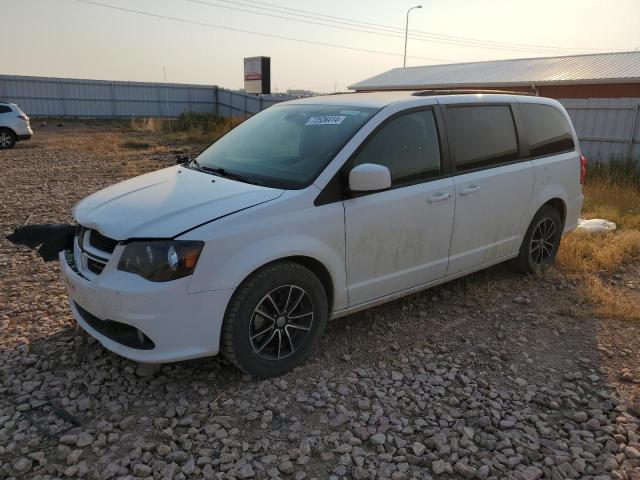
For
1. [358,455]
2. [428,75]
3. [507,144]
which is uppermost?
[428,75]

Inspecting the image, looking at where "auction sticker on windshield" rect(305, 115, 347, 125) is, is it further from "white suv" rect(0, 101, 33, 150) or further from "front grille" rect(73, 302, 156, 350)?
"white suv" rect(0, 101, 33, 150)

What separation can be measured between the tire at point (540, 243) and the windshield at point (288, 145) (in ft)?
7.43

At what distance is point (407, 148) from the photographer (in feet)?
12.9

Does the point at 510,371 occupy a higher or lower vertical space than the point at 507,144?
lower

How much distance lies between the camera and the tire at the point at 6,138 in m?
16.2

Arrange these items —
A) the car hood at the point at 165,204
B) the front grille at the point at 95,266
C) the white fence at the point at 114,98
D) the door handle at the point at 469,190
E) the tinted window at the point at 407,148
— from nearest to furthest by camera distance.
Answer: the car hood at the point at 165,204
the front grille at the point at 95,266
the tinted window at the point at 407,148
the door handle at the point at 469,190
the white fence at the point at 114,98

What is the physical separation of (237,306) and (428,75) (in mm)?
29033

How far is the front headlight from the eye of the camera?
2914 mm

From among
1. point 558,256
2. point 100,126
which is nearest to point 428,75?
Result: point 100,126

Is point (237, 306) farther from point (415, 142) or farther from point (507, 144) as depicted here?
point (507, 144)

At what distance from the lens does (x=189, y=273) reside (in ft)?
9.61

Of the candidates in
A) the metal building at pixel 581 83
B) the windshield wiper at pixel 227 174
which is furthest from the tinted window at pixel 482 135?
the metal building at pixel 581 83

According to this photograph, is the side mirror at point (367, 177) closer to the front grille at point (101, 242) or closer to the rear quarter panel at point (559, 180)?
the front grille at point (101, 242)

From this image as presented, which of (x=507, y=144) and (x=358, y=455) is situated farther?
(x=507, y=144)
